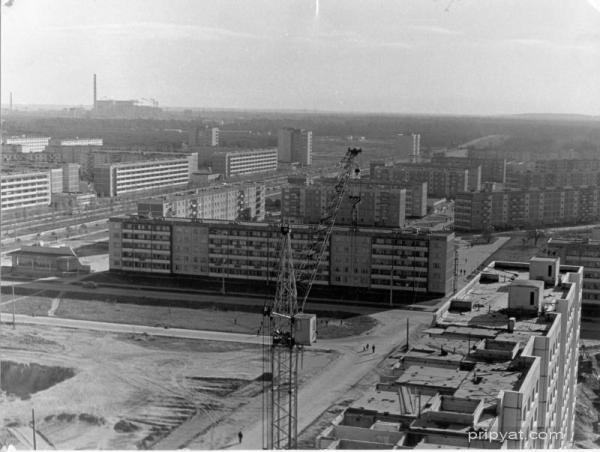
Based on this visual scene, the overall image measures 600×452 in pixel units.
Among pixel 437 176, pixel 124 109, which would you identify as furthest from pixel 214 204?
pixel 437 176

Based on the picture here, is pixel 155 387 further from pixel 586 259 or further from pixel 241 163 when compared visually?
pixel 241 163

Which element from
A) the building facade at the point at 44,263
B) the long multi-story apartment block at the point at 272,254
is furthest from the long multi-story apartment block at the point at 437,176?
the building facade at the point at 44,263

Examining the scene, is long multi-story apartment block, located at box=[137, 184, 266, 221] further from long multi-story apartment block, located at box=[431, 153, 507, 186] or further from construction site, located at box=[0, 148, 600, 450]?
long multi-story apartment block, located at box=[431, 153, 507, 186]

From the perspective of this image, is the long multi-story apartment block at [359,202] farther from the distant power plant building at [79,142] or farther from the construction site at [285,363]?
the distant power plant building at [79,142]

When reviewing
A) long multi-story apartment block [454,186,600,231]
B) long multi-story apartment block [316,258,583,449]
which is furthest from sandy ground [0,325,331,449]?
long multi-story apartment block [454,186,600,231]

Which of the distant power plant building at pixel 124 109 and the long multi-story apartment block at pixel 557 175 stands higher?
the distant power plant building at pixel 124 109

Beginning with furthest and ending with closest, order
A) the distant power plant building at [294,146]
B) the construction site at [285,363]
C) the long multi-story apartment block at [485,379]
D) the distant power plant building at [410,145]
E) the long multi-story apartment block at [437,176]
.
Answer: the distant power plant building at [294,146] < the distant power plant building at [410,145] < the long multi-story apartment block at [437,176] < the construction site at [285,363] < the long multi-story apartment block at [485,379]
